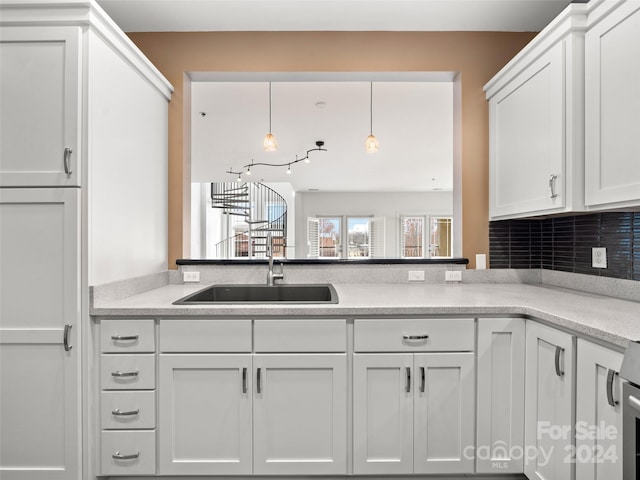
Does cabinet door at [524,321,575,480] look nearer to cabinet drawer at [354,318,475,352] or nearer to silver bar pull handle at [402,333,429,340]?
cabinet drawer at [354,318,475,352]

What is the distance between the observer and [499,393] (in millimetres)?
1634

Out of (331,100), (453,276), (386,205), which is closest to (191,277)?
(453,276)

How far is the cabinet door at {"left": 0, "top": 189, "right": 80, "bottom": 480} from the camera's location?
1.54 metres

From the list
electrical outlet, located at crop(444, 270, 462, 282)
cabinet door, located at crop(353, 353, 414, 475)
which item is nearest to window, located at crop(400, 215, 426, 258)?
electrical outlet, located at crop(444, 270, 462, 282)

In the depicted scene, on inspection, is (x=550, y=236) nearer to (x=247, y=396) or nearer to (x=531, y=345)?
(x=531, y=345)

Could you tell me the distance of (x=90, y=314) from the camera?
1.58 meters

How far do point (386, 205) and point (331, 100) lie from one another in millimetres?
6409

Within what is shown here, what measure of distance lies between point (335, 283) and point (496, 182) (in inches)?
46.3

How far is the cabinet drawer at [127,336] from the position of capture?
1.61 metres

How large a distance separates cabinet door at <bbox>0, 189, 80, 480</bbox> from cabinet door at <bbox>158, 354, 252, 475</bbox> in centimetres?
37

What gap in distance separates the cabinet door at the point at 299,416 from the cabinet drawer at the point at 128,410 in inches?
18.2

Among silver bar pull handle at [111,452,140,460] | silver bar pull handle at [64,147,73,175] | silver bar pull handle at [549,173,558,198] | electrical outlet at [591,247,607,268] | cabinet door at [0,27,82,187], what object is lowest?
silver bar pull handle at [111,452,140,460]

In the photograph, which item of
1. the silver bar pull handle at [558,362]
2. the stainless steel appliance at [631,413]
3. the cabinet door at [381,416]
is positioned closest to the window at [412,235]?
the cabinet door at [381,416]

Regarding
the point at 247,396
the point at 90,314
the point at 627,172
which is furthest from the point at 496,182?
the point at 90,314
